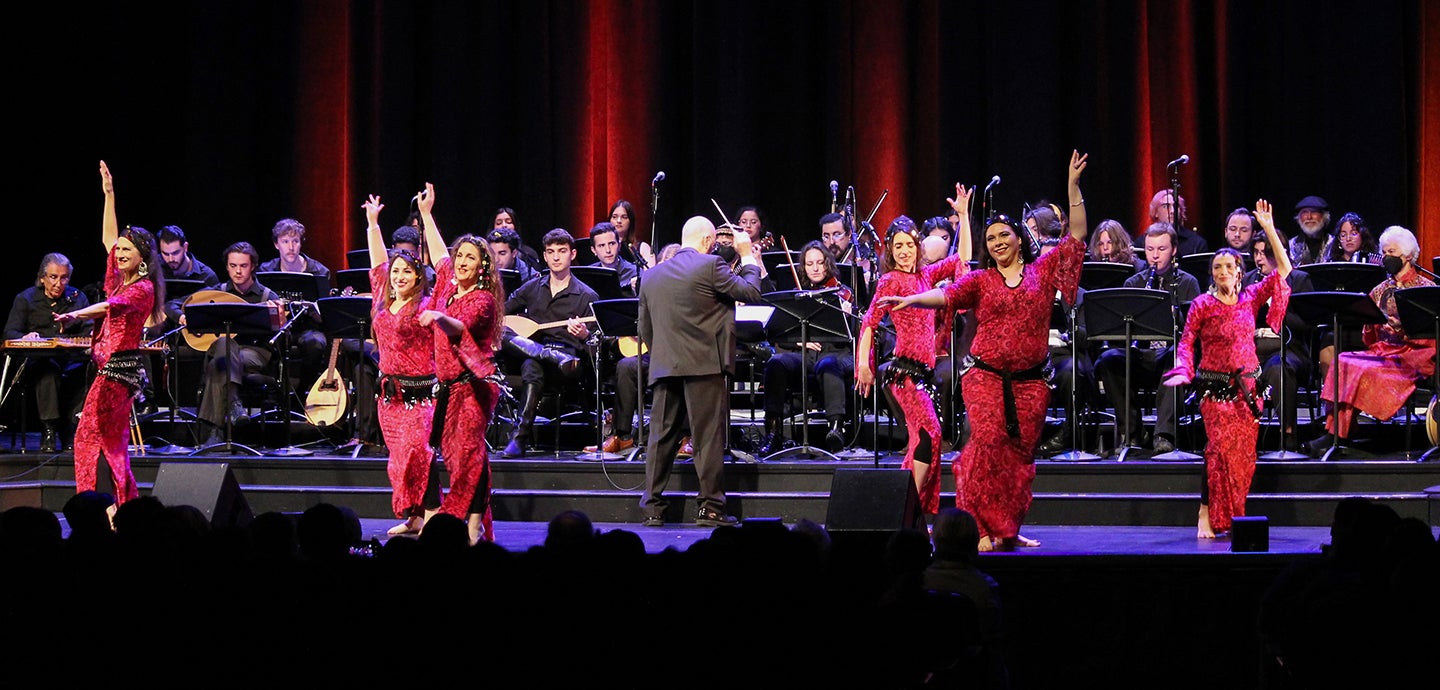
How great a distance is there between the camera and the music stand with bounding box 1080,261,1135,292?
8.57 metres

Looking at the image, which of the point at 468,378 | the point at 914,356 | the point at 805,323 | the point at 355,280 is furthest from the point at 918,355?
the point at 355,280

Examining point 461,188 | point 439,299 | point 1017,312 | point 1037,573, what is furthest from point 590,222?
point 1037,573

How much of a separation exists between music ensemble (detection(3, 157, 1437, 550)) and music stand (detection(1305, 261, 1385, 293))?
0.02m

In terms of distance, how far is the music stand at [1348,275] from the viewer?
832 cm

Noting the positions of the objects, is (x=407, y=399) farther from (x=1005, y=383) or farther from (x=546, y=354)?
(x=1005, y=383)

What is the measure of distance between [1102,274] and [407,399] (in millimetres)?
4098

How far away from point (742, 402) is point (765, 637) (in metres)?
7.64

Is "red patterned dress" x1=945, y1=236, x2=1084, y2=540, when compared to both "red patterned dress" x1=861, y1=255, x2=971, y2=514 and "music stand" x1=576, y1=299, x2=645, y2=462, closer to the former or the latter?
"red patterned dress" x1=861, y1=255, x2=971, y2=514

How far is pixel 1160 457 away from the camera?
28.0 ft

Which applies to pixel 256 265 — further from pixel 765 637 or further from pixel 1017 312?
pixel 765 637

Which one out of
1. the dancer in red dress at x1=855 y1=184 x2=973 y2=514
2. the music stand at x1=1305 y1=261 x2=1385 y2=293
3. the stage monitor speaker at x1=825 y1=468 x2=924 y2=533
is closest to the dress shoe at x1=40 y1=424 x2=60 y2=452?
the dancer in red dress at x1=855 y1=184 x2=973 y2=514

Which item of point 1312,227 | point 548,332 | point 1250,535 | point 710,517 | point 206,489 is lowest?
point 710,517

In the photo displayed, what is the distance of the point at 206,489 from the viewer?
6742mm

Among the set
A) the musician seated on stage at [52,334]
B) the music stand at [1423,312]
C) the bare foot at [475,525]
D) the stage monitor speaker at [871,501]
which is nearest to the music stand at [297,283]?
the musician seated on stage at [52,334]
